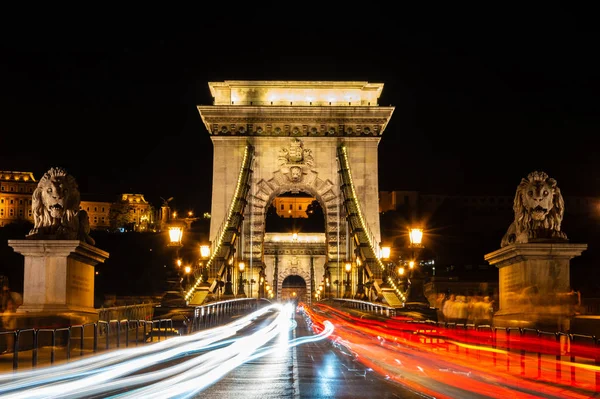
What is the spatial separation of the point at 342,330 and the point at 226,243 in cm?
3585

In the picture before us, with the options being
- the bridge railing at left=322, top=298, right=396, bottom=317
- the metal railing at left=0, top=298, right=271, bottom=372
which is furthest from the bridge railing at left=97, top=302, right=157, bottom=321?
the bridge railing at left=322, top=298, right=396, bottom=317

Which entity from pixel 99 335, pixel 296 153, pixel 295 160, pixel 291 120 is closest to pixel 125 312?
pixel 99 335

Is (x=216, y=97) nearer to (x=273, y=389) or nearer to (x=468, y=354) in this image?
(x=468, y=354)

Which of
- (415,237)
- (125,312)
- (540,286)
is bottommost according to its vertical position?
(125,312)

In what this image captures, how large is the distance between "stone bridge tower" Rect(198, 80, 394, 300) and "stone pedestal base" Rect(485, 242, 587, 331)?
51799 mm

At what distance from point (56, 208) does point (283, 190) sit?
53457 millimetres

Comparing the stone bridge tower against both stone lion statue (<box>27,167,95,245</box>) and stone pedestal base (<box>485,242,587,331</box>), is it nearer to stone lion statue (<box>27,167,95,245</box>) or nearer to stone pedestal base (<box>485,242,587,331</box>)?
stone lion statue (<box>27,167,95,245</box>)

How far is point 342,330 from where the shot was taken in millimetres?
32406

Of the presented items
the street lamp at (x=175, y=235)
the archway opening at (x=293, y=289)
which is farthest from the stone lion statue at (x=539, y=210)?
the archway opening at (x=293, y=289)

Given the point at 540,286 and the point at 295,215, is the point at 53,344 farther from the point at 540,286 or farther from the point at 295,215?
the point at 295,215

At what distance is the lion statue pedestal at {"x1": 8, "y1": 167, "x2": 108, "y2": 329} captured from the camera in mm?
21695

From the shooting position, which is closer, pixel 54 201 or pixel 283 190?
pixel 54 201

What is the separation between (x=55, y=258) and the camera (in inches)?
866

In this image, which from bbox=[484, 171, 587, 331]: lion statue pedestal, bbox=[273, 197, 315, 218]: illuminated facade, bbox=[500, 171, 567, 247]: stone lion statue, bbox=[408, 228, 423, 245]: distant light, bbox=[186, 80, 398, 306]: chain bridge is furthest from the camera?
bbox=[273, 197, 315, 218]: illuminated facade
